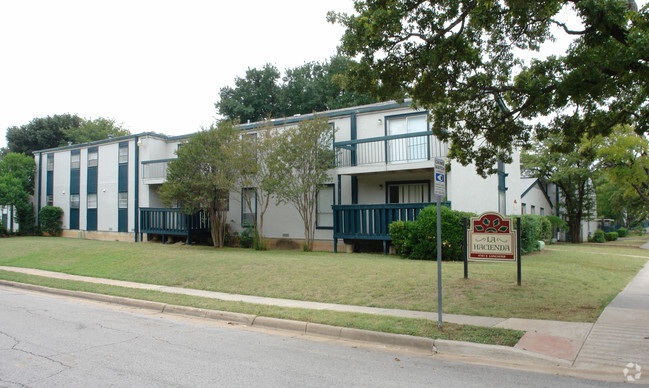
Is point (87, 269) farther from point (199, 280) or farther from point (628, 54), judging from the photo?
point (628, 54)

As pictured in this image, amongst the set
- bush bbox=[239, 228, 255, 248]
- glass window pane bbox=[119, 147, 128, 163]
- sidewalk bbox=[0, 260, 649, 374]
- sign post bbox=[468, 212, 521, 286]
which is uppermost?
glass window pane bbox=[119, 147, 128, 163]

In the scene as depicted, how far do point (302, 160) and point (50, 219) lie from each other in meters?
21.6

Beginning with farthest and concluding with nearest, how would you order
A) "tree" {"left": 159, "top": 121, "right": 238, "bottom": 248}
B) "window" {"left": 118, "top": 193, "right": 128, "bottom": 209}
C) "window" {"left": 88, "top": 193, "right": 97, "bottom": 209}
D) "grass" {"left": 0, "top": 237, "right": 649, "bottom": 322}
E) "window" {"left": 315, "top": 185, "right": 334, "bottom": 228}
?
1. "window" {"left": 88, "top": 193, "right": 97, "bottom": 209}
2. "window" {"left": 118, "top": 193, "right": 128, "bottom": 209}
3. "window" {"left": 315, "top": 185, "right": 334, "bottom": 228}
4. "tree" {"left": 159, "top": 121, "right": 238, "bottom": 248}
5. "grass" {"left": 0, "top": 237, "right": 649, "bottom": 322}

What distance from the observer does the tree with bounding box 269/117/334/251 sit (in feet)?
57.5

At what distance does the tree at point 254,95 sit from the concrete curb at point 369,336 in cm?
3396

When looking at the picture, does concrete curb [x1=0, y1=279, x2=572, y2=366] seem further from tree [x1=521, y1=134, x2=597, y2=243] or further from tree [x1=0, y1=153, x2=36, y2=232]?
tree [x1=521, y1=134, x2=597, y2=243]

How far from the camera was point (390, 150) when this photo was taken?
18.0 meters

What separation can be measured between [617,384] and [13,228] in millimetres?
38849

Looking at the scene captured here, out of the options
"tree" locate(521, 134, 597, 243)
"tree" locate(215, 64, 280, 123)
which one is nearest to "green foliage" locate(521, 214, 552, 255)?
"tree" locate(521, 134, 597, 243)

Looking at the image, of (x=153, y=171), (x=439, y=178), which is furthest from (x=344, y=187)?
(x=439, y=178)

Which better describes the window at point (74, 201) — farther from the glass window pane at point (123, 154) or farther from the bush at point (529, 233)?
the bush at point (529, 233)

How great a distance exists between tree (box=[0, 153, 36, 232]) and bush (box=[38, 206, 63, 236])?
1369 mm

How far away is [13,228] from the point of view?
33094 millimetres

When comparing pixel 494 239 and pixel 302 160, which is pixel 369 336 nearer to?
pixel 494 239
